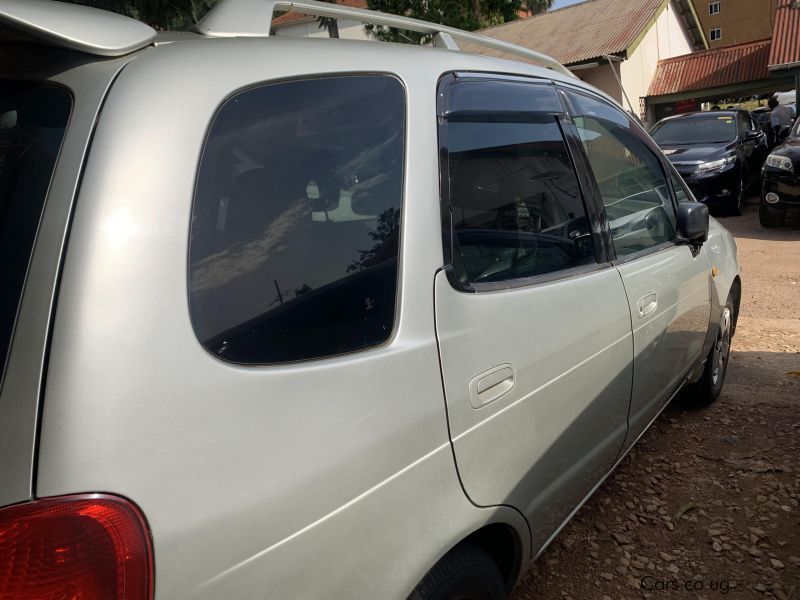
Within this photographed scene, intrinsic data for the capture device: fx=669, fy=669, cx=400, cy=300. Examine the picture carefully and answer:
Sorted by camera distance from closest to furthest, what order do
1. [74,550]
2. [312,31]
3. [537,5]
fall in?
[74,550] → [312,31] → [537,5]

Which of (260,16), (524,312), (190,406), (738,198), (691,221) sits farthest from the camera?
(738,198)

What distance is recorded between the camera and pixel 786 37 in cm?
1891

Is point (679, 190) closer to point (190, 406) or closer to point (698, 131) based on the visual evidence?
point (190, 406)

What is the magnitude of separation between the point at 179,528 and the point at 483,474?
851mm

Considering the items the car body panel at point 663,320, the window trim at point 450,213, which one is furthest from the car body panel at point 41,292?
the car body panel at point 663,320

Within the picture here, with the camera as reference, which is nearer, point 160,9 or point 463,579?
point 463,579

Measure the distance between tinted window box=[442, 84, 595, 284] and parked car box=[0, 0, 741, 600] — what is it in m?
0.02

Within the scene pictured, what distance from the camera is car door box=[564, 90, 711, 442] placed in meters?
2.65

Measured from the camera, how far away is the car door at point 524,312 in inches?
67.1

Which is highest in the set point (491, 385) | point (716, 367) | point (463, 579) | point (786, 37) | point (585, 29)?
point (585, 29)

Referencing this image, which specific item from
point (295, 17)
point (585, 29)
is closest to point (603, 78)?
point (585, 29)

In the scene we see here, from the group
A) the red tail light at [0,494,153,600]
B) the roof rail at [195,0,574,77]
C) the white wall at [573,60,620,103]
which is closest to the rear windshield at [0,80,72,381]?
the red tail light at [0,494,153,600]

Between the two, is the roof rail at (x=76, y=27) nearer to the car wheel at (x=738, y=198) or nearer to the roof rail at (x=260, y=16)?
the roof rail at (x=260, y=16)

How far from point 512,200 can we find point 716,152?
33.6 feet
